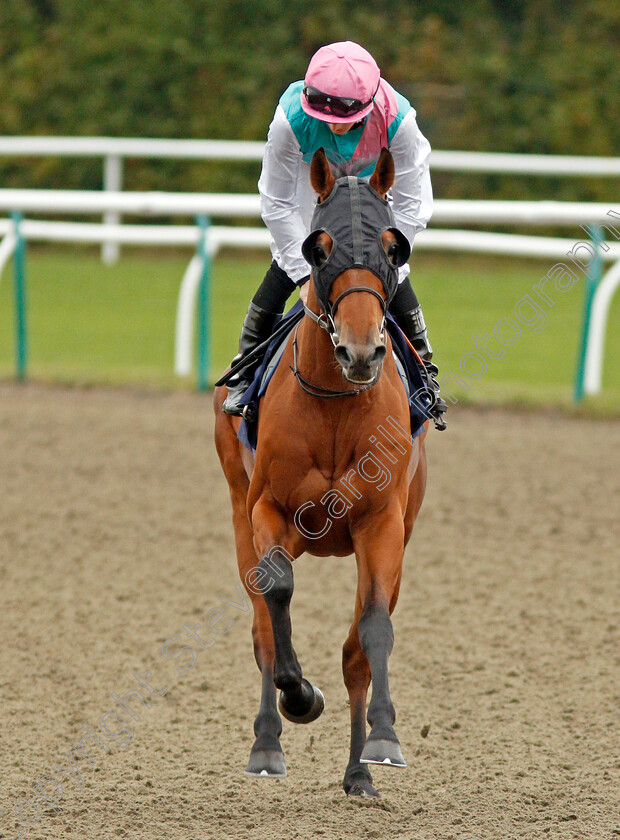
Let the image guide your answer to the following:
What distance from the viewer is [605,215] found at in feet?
29.9

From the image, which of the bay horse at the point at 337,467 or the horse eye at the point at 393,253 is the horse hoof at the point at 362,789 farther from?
the horse eye at the point at 393,253

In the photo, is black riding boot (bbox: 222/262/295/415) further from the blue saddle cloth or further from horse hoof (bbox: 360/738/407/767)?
horse hoof (bbox: 360/738/407/767)

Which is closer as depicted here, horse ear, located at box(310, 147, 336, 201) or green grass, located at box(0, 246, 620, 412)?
horse ear, located at box(310, 147, 336, 201)

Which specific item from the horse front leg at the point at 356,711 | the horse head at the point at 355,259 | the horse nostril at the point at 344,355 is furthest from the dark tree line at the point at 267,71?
the horse nostril at the point at 344,355

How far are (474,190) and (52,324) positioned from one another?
6.72 m

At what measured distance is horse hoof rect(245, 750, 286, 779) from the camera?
3.89 meters

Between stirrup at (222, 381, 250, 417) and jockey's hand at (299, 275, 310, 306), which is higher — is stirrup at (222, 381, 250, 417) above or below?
below

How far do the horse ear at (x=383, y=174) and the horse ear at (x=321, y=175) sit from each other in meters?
0.12

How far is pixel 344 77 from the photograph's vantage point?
12.2ft

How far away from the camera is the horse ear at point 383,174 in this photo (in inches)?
139

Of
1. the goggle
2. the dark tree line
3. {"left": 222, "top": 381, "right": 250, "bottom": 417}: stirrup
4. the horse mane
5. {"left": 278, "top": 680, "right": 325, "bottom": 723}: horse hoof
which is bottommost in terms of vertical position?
{"left": 278, "top": 680, "right": 325, "bottom": 723}: horse hoof

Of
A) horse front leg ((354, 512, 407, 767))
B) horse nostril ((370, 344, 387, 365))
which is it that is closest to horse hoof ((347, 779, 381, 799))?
horse front leg ((354, 512, 407, 767))

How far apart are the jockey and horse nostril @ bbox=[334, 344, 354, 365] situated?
1.96 ft

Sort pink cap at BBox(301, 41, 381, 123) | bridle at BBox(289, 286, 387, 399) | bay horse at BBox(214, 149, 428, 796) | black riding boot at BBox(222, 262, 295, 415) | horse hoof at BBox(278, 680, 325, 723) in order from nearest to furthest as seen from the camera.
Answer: bridle at BBox(289, 286, 387, 399) → bay horse at BBox(214, 149, 428, 796) → pink cap at BBox(301, 41, 381, 123) → horse hoof at BBox(278, 680, 325, 723) → black riding boot at BBox(222, 262, 295, 415)
